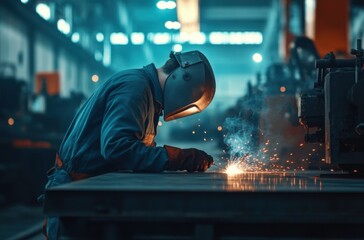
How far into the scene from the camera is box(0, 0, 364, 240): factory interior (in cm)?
168

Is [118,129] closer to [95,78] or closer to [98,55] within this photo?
[95,78]

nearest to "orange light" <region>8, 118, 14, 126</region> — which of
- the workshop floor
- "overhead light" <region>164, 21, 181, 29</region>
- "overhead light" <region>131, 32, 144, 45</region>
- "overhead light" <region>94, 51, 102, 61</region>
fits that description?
the workshop floor

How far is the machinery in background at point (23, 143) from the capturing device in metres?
9.67

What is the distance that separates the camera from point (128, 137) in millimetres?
2398

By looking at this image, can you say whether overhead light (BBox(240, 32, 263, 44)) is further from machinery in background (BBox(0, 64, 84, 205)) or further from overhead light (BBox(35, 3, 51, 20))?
machinery in background (BBox(0, 64, 84, 205))

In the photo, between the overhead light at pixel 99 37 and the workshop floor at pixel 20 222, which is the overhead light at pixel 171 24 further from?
the workshop floor at pixel 20 222

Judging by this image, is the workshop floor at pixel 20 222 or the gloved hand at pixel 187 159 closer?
the gloved hand at pixel 187 159

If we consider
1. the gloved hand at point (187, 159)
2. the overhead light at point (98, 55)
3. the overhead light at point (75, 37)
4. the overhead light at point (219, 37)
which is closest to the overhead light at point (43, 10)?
the overhead light at point (75, 37)

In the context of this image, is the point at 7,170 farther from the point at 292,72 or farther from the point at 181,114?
the point at 181,114

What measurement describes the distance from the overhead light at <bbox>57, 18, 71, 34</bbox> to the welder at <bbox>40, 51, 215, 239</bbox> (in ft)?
52.6

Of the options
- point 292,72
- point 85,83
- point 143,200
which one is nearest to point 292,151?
point 292,72

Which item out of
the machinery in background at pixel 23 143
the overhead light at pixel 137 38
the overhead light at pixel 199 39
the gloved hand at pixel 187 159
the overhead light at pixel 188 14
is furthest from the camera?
the overhead light at pixel 137 38

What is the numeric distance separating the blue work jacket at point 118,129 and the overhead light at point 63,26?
1611 cm

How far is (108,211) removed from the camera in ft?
5.55
